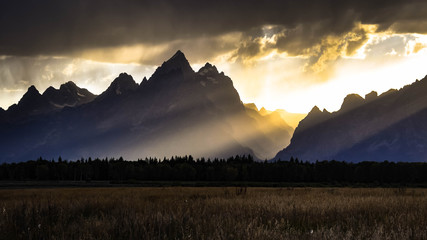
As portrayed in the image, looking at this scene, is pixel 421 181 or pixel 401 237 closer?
pixel 401 237

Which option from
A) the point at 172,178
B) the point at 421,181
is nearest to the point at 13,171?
the point at 172,178

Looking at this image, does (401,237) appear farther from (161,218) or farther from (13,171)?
(13,171)

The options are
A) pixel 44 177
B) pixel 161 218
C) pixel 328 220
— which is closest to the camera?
pixel 161 218

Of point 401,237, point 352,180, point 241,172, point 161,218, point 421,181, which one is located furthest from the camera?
point 241,172

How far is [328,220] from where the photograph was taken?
1088 centimetres

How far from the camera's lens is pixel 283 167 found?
178m

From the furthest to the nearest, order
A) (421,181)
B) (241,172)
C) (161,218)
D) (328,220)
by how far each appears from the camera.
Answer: (241,172) → (421,181) → (328,220) → (161,218)

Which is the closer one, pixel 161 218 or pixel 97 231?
pixel 97 231

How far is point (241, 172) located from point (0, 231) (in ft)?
567

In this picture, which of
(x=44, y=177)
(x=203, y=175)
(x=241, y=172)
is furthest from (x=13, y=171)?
(x=241, y=172)

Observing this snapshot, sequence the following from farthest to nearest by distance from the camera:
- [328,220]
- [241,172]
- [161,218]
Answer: [241,172], [328,220], [161,218]

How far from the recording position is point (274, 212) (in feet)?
39.1

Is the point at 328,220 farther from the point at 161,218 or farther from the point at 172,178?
the point at 172,178

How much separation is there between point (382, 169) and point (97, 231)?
172471 mm
